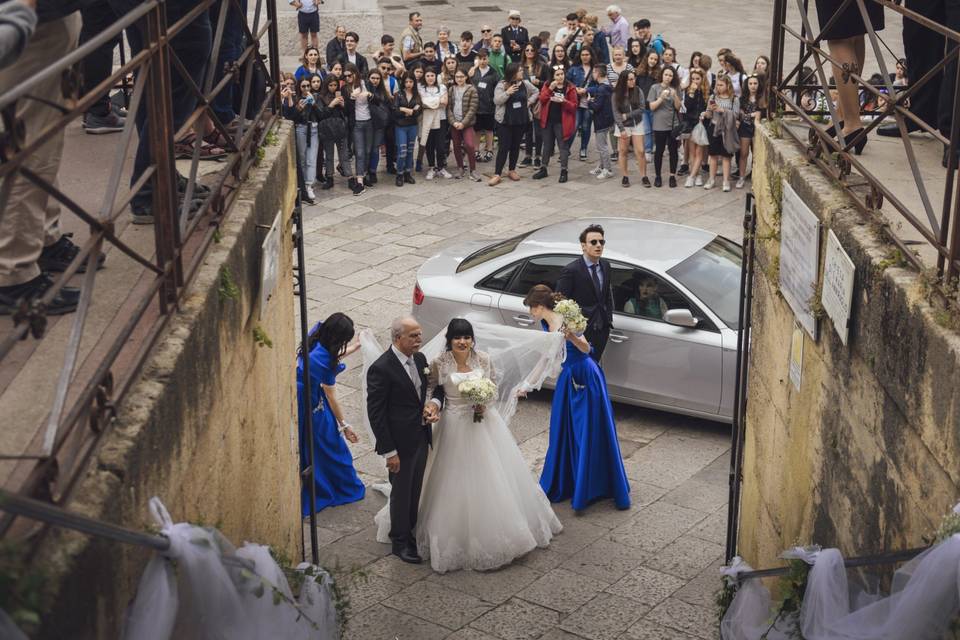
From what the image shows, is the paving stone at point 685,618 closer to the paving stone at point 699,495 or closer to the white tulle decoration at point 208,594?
the paving stone at point 699,495

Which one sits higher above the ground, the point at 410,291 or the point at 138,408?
the point at 138,408

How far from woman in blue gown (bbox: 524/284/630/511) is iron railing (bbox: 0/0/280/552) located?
415 cm

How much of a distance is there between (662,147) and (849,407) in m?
12.0

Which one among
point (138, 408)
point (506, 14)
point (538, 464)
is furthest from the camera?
point (506, 14)

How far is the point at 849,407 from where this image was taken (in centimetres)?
566

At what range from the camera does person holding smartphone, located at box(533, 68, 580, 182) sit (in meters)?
17.5

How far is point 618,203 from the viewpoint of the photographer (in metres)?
16.9

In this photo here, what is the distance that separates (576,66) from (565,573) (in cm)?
1075

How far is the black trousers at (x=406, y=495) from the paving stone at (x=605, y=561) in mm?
1096

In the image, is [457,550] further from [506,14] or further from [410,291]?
[506,14]

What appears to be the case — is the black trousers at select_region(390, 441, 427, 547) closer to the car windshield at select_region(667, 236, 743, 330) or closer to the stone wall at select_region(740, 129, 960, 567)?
the stone wall at select_region(740, 129, 960, 567)

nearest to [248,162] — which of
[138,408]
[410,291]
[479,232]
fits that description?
[138,408]

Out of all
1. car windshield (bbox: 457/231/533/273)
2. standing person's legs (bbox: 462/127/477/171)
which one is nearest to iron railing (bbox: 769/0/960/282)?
car windshield (bbox: 457/231/533/273)

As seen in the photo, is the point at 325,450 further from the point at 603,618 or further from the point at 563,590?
the point at 603,618
